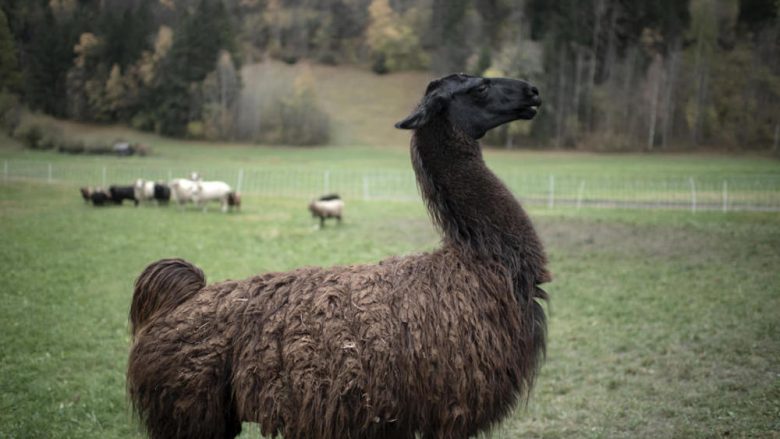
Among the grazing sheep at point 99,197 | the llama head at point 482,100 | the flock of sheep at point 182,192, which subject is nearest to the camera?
the llama head at point 482,100

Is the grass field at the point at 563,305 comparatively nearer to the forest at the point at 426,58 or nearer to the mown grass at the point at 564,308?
the mown grass at the point at 564,308

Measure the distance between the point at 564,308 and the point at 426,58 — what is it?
19764mm

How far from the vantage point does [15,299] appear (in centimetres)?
831

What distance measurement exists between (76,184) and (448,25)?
17718mm

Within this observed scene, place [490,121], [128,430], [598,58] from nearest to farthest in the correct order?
[490,121] → [128,430] → [598,58]

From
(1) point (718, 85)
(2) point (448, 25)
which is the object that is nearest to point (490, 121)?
(1) point (718, 85)

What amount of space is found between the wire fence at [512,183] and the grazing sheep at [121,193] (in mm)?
265

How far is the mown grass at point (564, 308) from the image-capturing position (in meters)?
5.32

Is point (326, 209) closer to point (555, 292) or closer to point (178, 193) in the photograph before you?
point (178, 193)

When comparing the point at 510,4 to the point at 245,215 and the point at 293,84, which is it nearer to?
the point at 293,84

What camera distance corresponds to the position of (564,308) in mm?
9172

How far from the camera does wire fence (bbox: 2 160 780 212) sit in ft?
40.8

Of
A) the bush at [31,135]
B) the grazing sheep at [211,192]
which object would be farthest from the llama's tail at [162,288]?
the grazing sheep at [211,192]

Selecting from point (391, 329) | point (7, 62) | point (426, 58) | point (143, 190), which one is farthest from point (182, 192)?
point (391, 329)
